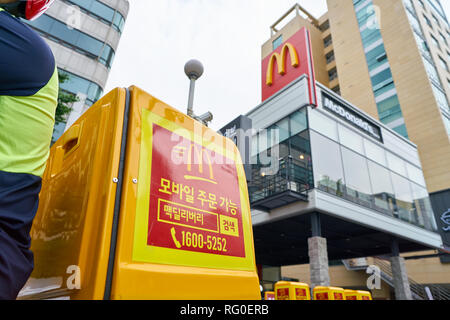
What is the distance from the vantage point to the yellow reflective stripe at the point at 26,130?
1201 millimetres

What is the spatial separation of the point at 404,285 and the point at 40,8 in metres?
18.5

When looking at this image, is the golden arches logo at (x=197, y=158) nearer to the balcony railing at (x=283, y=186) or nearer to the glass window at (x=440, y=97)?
the balcony railing at (x=283, y=186)

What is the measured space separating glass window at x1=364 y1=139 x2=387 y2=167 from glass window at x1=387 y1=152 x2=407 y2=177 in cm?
65

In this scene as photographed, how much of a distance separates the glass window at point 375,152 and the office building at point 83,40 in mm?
17178

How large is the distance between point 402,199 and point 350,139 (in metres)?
5.01

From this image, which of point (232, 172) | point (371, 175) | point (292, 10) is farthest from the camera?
point (292, 10)

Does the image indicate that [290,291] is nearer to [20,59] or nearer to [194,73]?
[194,73]

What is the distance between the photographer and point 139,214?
1486mm

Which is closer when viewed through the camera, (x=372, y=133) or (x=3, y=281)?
(x=3, y=281)

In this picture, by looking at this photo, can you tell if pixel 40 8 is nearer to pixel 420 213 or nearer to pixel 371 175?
pixel 371 175

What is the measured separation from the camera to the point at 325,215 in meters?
12.5

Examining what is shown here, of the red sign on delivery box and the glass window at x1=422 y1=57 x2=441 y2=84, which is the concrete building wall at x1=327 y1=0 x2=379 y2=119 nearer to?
the glass window at x1=422 y1=57 x2=441 y2=84

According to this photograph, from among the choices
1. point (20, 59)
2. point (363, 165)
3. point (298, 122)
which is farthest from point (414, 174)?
point (20, 59)
